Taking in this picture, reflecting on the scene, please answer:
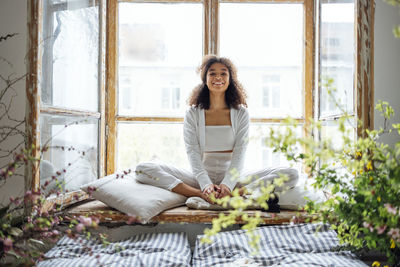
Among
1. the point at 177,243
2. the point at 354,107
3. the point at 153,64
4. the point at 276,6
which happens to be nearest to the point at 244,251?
the point at 177,243

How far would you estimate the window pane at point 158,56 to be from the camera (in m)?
3.07

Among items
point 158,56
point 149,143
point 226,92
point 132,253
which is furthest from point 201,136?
point 132,253

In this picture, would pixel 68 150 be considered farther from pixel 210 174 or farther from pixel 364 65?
pixel 364 65

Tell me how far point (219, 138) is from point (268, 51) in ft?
2.93

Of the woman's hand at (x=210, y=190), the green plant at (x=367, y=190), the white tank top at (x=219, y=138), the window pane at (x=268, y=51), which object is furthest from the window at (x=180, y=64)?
the green plant at (x=367, y=190)

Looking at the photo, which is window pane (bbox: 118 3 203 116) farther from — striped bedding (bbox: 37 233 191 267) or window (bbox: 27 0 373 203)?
→ striped bedding (bbox: 37 233 191 267)

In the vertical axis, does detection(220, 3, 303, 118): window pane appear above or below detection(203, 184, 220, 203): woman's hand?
above

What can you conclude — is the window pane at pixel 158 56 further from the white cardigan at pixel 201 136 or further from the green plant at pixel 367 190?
the green plant at pixel 367 190

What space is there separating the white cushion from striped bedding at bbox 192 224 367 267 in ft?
1.10

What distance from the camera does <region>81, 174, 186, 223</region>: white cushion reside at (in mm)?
2139

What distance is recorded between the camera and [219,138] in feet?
8.77

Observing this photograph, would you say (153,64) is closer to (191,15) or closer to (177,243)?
(191,15)

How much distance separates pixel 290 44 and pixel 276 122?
0.63m

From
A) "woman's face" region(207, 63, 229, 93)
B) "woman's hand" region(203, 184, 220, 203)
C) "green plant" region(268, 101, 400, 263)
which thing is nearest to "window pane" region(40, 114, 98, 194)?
"woman's hand" region(203, 184, 220, 203)
